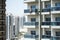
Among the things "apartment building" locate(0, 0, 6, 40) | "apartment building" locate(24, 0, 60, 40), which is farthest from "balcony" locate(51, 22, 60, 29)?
"apartment building" locate(0, 0, 6, 40)

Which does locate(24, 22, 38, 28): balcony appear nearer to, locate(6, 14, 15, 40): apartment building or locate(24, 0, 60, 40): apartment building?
locate(24, 0, 60, 40): apartment building

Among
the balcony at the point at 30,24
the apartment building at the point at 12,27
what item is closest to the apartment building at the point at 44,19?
the balcony at the point at 30,24

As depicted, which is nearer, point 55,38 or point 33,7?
point 55,38

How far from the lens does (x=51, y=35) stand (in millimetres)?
1521

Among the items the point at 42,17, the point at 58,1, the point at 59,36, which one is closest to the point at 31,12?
the point at 42,17

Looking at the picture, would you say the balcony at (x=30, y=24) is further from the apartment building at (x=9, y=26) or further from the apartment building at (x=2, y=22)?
the apartment building at (x=2, y=22)

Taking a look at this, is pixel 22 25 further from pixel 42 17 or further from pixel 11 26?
pixel 42 17

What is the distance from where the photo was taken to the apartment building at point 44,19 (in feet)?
4.92

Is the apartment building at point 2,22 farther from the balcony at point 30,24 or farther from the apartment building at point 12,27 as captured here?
the balcony at point 30,24

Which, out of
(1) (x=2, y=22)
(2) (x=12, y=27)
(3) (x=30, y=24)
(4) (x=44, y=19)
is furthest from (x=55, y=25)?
(1) (x=2, y=22)

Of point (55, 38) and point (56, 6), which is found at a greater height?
point (56, 6)

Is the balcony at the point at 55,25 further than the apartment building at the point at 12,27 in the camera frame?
No

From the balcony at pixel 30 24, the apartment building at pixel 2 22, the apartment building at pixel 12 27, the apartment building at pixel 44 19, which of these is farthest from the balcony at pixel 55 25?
the apartment building at pixel 2 22

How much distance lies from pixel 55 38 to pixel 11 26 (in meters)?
0.60
